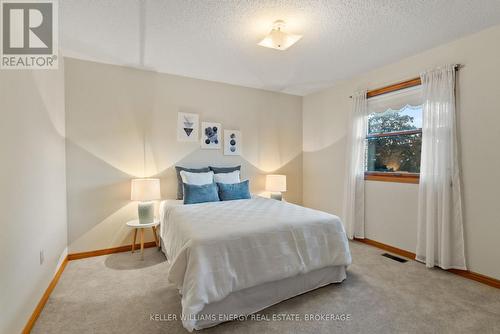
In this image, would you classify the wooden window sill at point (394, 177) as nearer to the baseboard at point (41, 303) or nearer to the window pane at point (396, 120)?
the window pane at point (396, 120)

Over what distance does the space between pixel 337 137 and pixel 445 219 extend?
190 cm

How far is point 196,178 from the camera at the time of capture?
3330 mm

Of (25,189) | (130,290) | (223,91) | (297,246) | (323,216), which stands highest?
(223,91)

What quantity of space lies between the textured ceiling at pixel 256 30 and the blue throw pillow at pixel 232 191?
166cm

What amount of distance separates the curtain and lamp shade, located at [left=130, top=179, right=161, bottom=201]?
2802 millimetres

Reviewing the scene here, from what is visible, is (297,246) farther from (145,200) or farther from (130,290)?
(145,200)

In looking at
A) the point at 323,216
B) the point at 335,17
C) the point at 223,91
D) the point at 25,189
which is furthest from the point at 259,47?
the point at 25,189

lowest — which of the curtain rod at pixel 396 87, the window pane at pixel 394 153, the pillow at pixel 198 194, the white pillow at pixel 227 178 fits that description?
the pillow at pixel 198 194

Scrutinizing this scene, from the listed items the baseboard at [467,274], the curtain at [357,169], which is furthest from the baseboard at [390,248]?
the curtain at [357,169]

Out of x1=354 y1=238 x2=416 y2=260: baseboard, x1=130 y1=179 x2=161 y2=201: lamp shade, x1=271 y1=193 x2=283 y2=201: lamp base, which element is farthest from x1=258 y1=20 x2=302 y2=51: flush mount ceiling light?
x1=354 y1=238 x2=416 y2=260: baseboard

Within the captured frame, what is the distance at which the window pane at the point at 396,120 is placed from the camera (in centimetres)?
302

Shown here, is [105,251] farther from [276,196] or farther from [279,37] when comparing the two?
[279,37]

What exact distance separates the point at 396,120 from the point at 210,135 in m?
2.70

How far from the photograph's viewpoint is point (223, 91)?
13.0 ft
